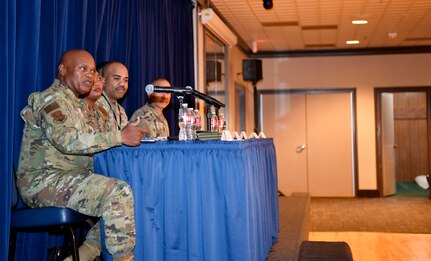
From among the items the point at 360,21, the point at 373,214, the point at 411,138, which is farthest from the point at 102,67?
the point at 411,138

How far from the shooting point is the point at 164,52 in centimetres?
516

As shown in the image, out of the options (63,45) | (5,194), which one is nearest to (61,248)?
(5,194)

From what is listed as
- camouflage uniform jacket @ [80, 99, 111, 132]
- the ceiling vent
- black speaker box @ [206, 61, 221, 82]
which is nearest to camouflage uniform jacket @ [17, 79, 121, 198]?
camouflage uniform jacket @ [80, 99, 111, 132]

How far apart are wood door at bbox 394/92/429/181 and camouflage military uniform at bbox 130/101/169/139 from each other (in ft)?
32.1

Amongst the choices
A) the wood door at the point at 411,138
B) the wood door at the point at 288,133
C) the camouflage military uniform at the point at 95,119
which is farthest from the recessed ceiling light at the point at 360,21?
the wood door at the point at 411,138

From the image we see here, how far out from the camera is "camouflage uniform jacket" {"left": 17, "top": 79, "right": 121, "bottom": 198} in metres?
2.34

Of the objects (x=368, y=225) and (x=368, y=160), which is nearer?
(x=368, y=225)

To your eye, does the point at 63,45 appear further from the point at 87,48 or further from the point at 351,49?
the point at 351,49

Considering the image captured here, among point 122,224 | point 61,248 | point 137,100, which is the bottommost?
point 61,248

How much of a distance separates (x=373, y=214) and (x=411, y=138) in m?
5.39

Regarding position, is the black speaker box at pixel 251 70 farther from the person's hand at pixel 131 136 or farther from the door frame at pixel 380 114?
the person's hand at pixel 131 136

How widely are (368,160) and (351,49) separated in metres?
2.12

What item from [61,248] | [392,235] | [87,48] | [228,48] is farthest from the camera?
[228,48]

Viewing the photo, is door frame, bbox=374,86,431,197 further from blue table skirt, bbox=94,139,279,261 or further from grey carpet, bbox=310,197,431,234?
blue table skirt, bbox=94,139,279,261
